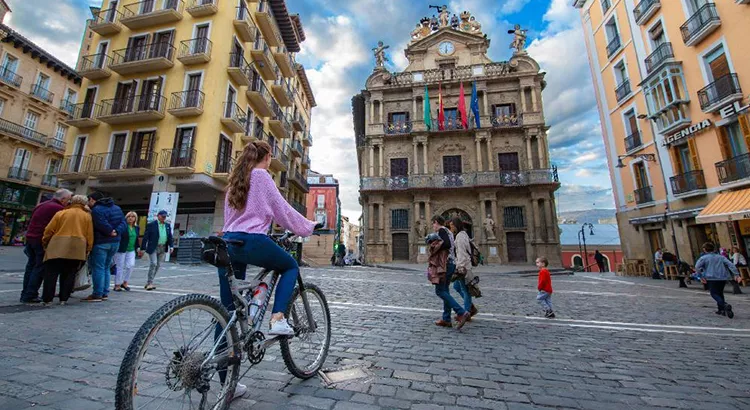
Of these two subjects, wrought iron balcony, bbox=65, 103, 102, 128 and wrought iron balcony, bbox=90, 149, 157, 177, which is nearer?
wrought iron balcony, bbox=90, 149, 157, 177

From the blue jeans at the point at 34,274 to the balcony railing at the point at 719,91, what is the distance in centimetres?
2164

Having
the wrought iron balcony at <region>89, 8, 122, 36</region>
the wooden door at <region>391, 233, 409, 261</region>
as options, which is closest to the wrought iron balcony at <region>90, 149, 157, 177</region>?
the wrought iron balcony at <region>89, 8, 122, 36</region>

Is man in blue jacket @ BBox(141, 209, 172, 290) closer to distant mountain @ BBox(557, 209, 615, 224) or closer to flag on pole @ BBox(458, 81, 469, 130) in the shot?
flag on pole @ BBox(458, 81, 469, 130)

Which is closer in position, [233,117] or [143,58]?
[233,117]

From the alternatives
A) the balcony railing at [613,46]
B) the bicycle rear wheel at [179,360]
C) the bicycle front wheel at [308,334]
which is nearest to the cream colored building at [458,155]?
the balcony railing at [613,46]

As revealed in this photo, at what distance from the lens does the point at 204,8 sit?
17.3 meters

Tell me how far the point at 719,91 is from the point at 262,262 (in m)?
19.9

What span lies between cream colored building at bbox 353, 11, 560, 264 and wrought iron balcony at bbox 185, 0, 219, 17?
1288 centimetres

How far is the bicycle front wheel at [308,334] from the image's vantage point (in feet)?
8.02

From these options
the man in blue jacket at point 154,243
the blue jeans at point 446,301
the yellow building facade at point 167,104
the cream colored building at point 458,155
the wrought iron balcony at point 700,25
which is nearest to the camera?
the blue jeans at point 446,301

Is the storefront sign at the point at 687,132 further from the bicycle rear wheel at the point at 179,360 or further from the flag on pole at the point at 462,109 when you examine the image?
the bicycle rear wheel at the point at 179,360

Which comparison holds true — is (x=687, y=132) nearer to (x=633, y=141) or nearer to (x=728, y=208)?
(x=633, y=141)

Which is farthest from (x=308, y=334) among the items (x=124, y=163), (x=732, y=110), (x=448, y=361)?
(x=124, y=163)

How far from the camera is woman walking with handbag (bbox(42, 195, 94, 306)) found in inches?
179
